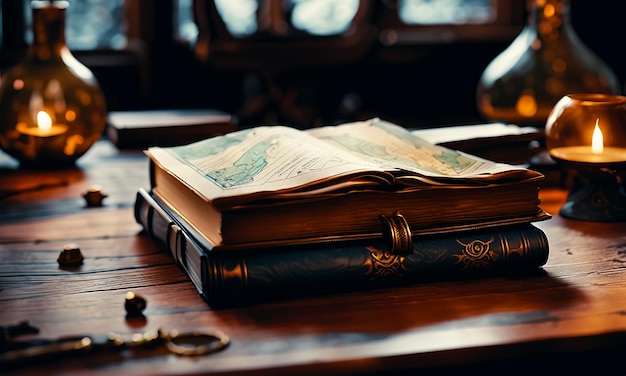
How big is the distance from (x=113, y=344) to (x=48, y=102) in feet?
2.93

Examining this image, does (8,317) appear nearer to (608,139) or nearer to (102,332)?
(102,332)

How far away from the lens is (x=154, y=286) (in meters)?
0.89

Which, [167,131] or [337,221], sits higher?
[337,221]

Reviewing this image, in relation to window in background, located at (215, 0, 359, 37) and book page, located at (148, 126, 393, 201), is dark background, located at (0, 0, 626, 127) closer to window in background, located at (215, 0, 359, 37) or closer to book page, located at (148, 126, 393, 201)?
window in background, located at (215, 0, 359, 37)

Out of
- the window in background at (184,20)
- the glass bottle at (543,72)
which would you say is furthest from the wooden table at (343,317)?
the window in background at (184,20)

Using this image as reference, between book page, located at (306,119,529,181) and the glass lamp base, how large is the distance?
229 mm

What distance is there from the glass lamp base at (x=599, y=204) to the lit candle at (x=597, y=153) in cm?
4

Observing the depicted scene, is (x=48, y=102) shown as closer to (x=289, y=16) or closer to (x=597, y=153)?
(x=597, y=153)

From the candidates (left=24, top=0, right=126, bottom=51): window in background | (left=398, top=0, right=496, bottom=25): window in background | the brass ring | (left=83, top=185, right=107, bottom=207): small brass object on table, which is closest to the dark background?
(left=24, top=0, right=126, bottom=51): window in background

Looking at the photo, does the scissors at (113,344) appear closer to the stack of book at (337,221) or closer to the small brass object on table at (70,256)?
the stack of book at (337,221)

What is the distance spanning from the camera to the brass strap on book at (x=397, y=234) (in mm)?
858

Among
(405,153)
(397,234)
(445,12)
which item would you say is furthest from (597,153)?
(445,12)

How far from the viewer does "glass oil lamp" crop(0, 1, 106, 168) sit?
4.96 feet

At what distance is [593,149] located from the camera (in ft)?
3.77
